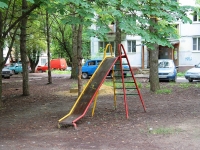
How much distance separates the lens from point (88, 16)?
6.48 meters

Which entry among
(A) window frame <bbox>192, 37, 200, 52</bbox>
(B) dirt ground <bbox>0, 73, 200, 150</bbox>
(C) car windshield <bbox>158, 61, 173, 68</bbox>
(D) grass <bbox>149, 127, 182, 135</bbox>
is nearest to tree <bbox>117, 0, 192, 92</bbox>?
(D) grass <bbox>149, 127, 182, 135</bbox>

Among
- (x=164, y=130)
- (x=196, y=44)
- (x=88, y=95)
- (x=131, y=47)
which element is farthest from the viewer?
(x=131, y=47)

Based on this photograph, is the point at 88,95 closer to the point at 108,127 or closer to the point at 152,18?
the point at 108,127

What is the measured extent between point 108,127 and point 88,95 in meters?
1.55

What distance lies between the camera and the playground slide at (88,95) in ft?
26.3

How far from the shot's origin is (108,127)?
7629 mm

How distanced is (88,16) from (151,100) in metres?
6.61

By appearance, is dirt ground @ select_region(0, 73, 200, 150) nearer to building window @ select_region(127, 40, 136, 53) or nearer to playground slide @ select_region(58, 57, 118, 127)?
playground slide @ select_region(58, 57, 118, 127)

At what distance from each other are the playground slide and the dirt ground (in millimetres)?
268

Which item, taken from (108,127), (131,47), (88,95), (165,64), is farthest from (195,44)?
(108,127)

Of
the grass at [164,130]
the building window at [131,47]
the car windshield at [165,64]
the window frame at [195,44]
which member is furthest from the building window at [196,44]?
the grass at [164,130]

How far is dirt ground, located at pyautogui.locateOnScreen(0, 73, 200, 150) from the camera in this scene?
606cm

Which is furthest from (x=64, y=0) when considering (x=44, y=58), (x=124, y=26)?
(x=44, y=58)

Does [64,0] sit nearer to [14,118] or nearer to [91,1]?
[91,1]
